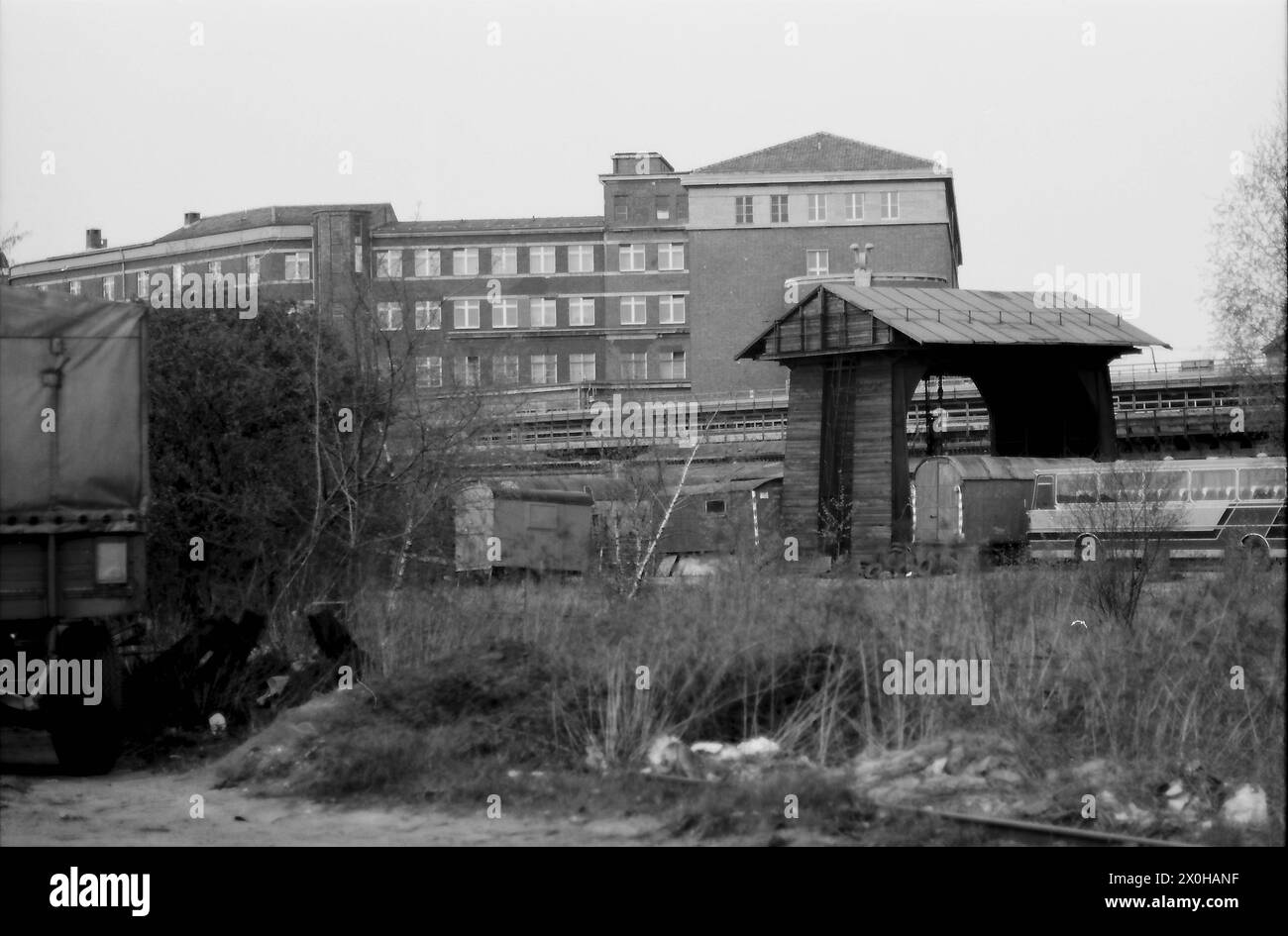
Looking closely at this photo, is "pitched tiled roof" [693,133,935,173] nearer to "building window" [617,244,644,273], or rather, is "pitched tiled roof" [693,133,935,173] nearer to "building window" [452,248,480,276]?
"building window" [617,244,644,273]

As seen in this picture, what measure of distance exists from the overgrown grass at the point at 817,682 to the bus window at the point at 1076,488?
1741 centimetres

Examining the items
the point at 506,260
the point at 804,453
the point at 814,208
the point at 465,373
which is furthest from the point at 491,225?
the point at 465,373

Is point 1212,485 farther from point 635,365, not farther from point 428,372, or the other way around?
point 635,365

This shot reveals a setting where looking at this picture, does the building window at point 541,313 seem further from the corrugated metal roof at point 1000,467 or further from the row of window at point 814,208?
the corrugated metal roof at point 1000,467

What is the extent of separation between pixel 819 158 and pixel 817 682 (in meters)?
73.8

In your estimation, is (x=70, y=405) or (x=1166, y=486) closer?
(x=70, y=405)

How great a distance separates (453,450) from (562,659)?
8965 millimetres

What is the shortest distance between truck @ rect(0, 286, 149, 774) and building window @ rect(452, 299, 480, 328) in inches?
2873

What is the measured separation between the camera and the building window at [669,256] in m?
84.6

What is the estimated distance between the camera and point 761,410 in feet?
229

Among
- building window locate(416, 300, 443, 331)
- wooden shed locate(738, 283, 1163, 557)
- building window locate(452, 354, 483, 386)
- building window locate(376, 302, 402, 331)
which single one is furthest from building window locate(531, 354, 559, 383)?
building window locate(376, 302, 402, 331)

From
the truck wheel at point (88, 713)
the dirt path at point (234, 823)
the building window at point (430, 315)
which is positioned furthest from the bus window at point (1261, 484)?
the truck wheel at point (88, 713)

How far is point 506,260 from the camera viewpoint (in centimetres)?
8494
